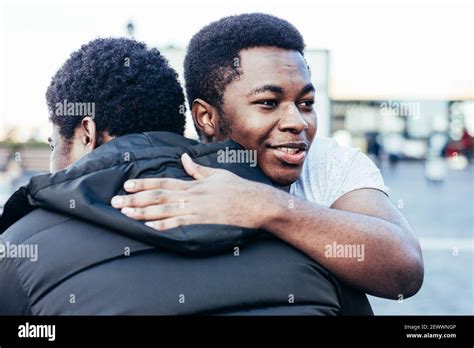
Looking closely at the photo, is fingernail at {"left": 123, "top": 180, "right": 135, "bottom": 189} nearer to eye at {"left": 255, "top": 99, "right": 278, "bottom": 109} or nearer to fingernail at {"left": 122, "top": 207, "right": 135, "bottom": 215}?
fingernail at {"left": 122, "top": 207, "right": 135, "bottom": 215}

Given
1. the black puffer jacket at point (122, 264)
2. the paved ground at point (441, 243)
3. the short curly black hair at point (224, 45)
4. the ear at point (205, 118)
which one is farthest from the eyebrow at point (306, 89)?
the paved ground at point (441, 243)

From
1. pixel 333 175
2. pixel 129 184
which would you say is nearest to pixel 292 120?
pixel 333 175

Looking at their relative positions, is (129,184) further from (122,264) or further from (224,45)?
(224,45)

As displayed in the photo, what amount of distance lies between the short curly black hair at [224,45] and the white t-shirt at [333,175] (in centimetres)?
35

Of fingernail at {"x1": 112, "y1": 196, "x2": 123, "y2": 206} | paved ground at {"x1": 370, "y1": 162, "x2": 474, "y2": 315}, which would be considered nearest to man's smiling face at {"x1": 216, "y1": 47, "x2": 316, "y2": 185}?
fingernail at {"x1": 112, "y1": 196, "x2": 123, "y2": 206}

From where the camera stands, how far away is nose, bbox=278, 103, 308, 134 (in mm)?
1967

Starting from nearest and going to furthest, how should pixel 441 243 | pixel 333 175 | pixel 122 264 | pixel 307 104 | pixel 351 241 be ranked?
pixel 122 264 → pixel 351 241 → pixel 307 104 → pixel 333 175 → pixel 441 243

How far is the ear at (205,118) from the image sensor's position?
216 centimetres

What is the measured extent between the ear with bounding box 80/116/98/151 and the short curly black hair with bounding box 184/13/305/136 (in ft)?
1.29

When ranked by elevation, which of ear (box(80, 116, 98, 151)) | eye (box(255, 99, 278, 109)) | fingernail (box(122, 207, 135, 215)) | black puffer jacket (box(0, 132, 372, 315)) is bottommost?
black puffer jacket (box(0, 132, 372, 315))

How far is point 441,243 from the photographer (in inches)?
383

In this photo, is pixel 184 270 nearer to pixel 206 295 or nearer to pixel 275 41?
pixel 206 295

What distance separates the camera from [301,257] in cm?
175

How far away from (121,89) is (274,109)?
1.34 ft
